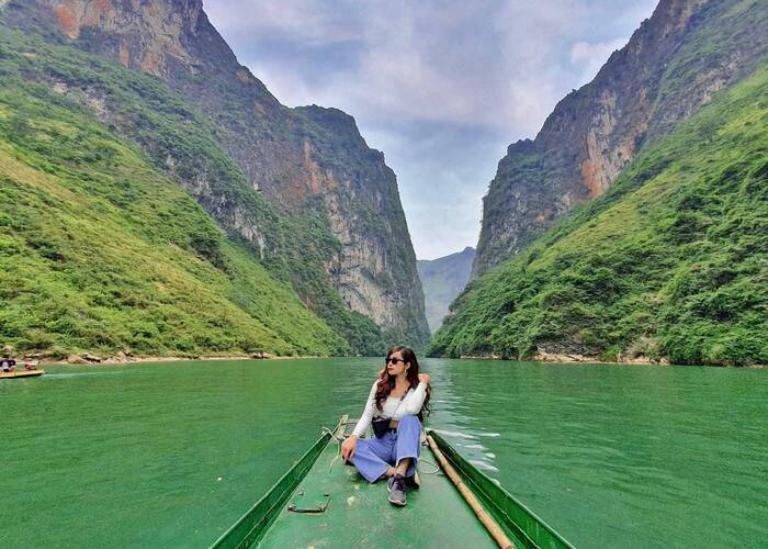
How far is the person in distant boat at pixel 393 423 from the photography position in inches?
230

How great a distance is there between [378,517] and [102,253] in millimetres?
63679

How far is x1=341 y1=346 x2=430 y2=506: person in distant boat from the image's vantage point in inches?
230

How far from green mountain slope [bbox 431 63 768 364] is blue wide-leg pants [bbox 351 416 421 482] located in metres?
44.4

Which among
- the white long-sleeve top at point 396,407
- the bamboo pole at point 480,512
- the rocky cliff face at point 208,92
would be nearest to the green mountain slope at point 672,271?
the bamboo pole at point 480,512

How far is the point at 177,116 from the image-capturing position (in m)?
143

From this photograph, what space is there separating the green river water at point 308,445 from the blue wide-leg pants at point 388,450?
Result: 2.24 m

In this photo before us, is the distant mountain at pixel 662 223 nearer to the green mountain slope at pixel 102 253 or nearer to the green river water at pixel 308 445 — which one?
the green river water at pixel 308 445

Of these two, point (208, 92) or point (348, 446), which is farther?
point (208, 92)

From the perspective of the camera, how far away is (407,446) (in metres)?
5.78

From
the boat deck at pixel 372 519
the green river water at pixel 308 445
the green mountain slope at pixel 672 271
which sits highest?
the green mountain slope at pixel 672 271

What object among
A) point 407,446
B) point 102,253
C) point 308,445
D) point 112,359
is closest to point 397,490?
point 407,446

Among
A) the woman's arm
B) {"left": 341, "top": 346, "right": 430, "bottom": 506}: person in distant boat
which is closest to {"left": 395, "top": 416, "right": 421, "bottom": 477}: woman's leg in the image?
{"left": 341, "top": 346, "right": 430, "bottom": 506}: person in distant boat

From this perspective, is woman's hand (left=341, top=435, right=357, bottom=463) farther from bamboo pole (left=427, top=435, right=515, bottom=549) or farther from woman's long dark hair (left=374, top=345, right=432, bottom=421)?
bamboo pole (left=427, top=435, right=515, bottom=549)

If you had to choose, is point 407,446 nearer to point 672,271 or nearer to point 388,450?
point 388,450
